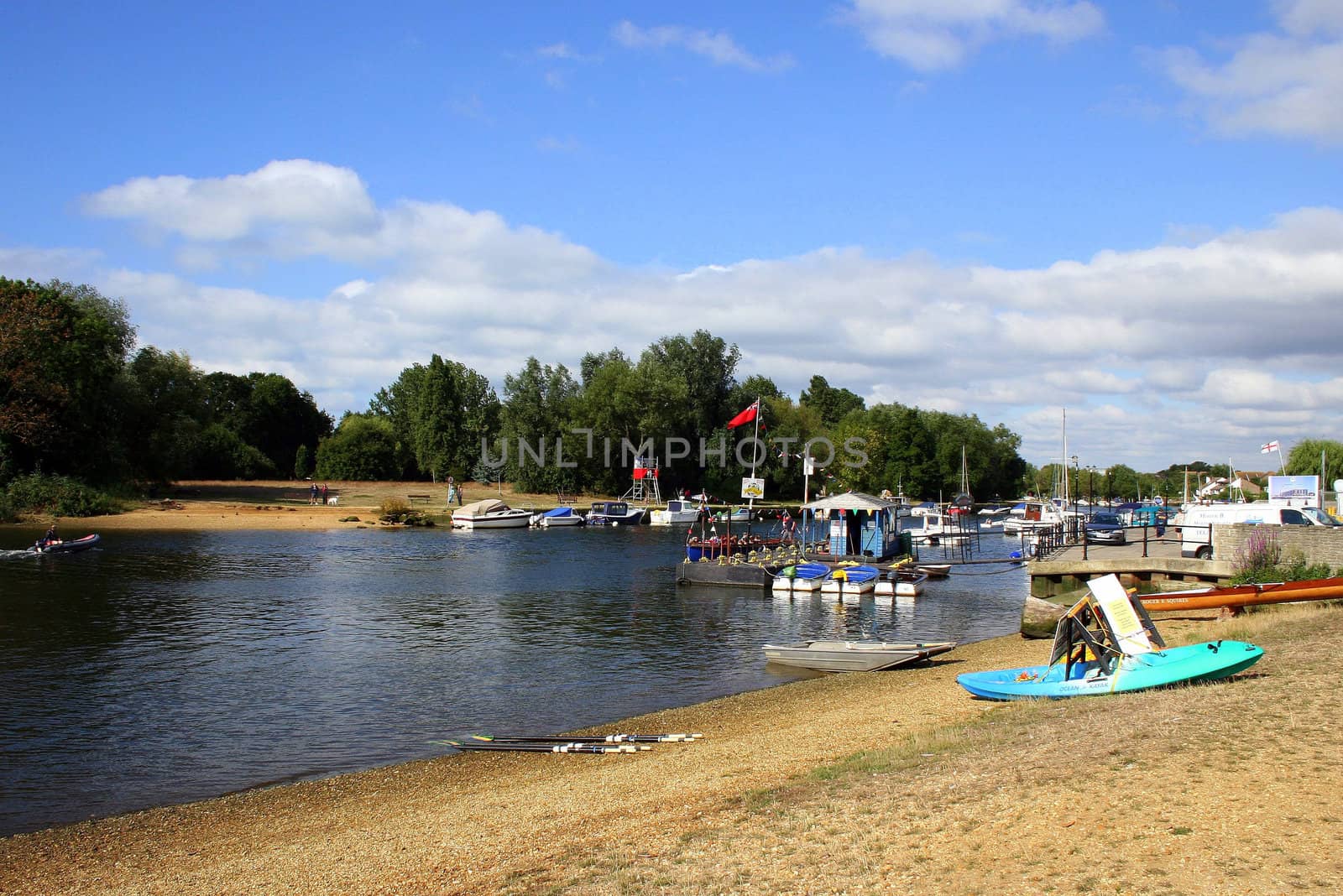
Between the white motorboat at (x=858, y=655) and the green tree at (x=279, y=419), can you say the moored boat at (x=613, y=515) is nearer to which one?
the green tree at (x=279, y=419)

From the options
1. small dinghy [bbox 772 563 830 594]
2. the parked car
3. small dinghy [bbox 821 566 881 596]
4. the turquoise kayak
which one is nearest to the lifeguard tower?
the parked car

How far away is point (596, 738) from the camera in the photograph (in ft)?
55.8

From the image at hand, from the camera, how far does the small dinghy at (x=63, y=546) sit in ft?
159

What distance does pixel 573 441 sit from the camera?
349ft

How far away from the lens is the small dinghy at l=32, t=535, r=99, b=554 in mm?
48344

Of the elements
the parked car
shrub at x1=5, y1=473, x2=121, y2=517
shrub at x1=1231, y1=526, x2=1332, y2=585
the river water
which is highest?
shrub at x1=5, y1=473, x2=121, y2=517

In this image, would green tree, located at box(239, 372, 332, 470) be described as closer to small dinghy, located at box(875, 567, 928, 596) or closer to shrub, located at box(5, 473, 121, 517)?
shrub, located at box(5, 473, 121, 517)

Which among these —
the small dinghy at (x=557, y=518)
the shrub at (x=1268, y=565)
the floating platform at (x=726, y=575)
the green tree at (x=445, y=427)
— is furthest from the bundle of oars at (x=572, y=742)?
the green tree at (x=445, y=427)

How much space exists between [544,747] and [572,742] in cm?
48

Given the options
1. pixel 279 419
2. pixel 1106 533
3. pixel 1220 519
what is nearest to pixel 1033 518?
pixel 1106 533

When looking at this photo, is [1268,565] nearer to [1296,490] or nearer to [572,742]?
[1296,490]

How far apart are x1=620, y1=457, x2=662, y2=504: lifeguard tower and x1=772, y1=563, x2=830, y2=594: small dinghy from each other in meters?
63.9

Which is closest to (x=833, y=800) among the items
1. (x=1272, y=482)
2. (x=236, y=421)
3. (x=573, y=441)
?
(x=1272, y=482)

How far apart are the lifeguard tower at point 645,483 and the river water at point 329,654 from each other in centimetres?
5291
